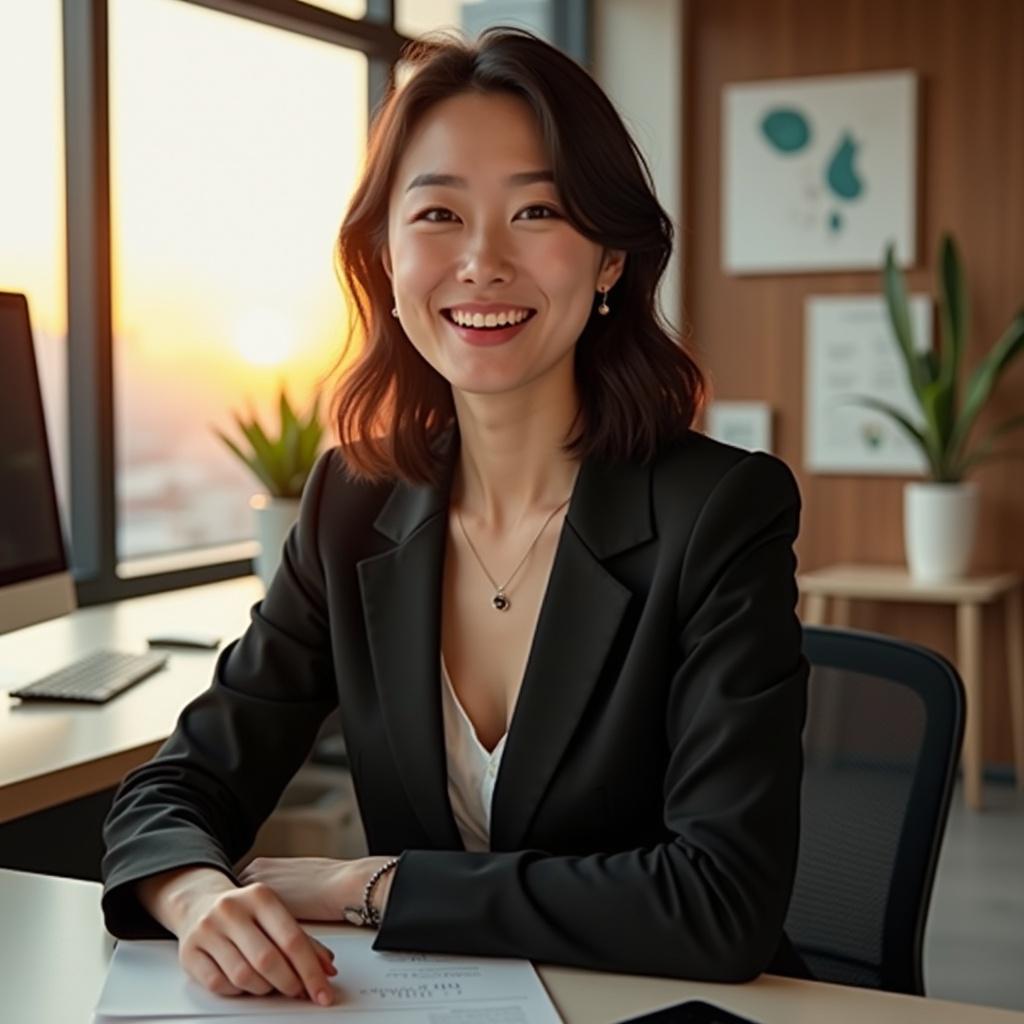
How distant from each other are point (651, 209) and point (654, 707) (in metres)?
0.49

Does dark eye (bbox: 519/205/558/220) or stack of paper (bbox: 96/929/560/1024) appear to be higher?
dark eye (bbox: 519/205/558/220)

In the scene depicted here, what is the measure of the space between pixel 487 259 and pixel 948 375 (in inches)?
130

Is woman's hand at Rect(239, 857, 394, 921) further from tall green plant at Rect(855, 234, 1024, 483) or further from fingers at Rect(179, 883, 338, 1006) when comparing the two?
tall green plant at Rect(855, 234, 1024, 483)

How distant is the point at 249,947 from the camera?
3.68 ft

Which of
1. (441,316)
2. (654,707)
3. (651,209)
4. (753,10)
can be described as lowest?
(654,707)

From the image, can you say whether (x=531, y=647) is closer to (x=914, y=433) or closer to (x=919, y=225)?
(x=914, y=433)

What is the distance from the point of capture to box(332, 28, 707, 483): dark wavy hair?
1464mm

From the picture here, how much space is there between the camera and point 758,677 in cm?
132

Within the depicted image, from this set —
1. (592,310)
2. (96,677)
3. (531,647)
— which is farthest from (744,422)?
(531,647)

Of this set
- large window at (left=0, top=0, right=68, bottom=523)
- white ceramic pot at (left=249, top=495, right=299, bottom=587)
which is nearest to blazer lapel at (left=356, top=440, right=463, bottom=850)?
white ceramic pot at (left=249, top=495, right=299, bottom=587)

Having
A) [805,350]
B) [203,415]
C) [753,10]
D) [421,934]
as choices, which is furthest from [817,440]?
[421,934]

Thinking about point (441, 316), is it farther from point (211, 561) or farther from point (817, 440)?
point (817, 440)

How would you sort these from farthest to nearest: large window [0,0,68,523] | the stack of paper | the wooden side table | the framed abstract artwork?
1. the framed abstract artwork
2. the wooden side table
3. large window [0,0,68,523]
4. the stack of paper

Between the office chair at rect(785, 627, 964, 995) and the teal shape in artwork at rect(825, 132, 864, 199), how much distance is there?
133 inches
